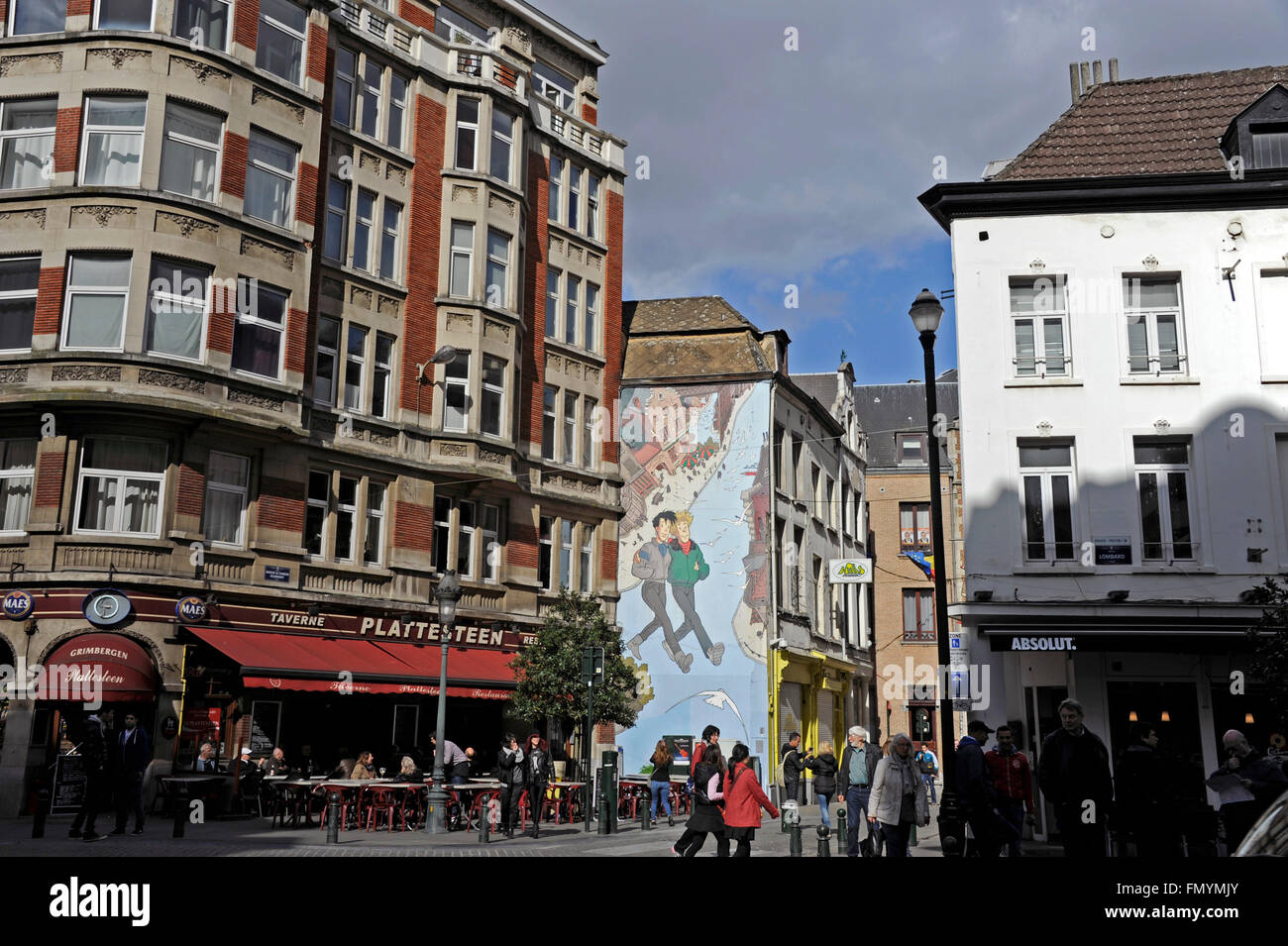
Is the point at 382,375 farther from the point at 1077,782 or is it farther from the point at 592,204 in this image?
the point at 1077,782

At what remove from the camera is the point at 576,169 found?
34188 millimetres

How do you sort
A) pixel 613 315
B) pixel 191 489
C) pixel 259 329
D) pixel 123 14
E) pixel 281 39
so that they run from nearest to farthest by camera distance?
pixel 191 489 → pixel 123 14 → pixel 259 329 → pixel 281 39 → pixel 613 315

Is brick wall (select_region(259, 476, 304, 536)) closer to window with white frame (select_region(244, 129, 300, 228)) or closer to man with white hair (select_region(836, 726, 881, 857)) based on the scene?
window with white frame (select_region(244, 129, 300, 228))

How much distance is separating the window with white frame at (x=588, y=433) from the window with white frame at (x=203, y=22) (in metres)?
13.8

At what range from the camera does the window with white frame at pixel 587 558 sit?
32.6 m

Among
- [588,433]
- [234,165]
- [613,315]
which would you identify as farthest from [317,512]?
[613,315]

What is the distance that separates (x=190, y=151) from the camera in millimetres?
23188

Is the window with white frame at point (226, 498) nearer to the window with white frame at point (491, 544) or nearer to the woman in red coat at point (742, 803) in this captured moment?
the window with white frame at point (491, 544)

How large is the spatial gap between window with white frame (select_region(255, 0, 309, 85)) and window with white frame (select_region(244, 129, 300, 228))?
1.61m

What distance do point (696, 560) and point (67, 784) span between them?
59.6 feet

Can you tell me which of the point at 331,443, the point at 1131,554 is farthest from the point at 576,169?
the point at 1131,554

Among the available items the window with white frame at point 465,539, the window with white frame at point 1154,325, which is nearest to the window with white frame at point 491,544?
the window with white frame at point 465,539

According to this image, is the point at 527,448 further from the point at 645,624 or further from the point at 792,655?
the point at 792,655

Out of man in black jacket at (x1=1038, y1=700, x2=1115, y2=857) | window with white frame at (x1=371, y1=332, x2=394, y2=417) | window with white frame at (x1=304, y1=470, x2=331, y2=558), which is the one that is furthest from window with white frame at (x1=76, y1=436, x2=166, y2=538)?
man in black jacket at (x1=1038, y1=700, x2=1115, y2=857)
